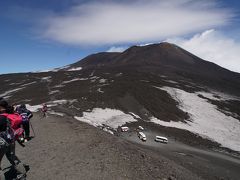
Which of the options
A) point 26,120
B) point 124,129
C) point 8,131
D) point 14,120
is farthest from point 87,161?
point 124,129

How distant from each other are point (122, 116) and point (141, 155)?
48352mm

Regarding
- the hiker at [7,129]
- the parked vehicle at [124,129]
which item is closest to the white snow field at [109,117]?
the parked vehicle at [124,129]

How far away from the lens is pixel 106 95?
81250mm

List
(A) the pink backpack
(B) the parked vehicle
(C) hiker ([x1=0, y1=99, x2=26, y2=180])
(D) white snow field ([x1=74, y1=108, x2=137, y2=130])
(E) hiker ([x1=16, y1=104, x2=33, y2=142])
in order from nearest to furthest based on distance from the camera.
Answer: (C) hiker ([x1=0, y1=99, x2=26, y2=180])
(A) the pink backpack
(E) hiker ([x1=16, y1=104, x2=33, y2=142])
(B) the parked vehicle
(D) white snow field ([x1=74, y1=108, x2=137, y2=130])

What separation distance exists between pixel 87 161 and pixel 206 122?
65.1m

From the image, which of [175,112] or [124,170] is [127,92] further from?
[124,170]

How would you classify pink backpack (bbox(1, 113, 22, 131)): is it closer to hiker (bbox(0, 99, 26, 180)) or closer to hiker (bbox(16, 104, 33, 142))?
hiker (bbox(0, 99, 26, 180))

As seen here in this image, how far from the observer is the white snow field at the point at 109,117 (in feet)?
196

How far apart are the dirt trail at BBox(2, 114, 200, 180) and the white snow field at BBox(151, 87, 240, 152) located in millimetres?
44328

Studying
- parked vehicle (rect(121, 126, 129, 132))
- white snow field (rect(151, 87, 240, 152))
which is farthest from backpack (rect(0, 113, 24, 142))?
white snow field (rect(151, 87, 240, 152))

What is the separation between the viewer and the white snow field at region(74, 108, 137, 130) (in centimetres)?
5975

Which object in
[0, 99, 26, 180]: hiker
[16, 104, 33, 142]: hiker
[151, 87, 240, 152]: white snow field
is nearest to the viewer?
[0, 99, 26, 180]: hiker

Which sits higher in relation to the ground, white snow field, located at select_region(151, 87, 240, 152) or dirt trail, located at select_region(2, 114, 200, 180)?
dirt trail, located at select_region(2, 114, 200, 180)

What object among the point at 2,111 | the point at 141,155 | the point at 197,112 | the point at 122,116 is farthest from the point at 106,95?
the point at 2,111
